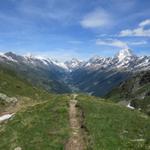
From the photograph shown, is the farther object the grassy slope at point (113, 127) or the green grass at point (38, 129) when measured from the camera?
the green grass at point (38, 129)

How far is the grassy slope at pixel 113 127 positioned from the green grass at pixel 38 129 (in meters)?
3.84

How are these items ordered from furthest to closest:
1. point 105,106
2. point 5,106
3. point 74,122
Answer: point 5,106 → point 105,106 → point 74,122

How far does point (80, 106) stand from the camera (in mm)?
54531

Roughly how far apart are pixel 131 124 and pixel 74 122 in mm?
9038

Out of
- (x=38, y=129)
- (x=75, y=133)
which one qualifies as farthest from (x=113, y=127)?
(x=38, y=129)

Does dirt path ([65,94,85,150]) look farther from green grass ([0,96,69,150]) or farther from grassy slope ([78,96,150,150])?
grassy slope ([78,96,150,150])

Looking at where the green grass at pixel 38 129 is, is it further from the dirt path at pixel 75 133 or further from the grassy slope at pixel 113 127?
the grassy slope at pixel 113 127

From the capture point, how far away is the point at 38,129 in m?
44.4

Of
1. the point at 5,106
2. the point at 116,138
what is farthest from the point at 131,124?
the point at 5,106

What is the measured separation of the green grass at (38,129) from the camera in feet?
130

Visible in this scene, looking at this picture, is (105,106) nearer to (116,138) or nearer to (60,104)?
→ (60,104)

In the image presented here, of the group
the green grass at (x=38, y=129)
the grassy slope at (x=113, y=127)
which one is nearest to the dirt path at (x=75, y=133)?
the green grass at (x=38, y=129)

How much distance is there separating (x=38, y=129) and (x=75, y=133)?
19.7 ft

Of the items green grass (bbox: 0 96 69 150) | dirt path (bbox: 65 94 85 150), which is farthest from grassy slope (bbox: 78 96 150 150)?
green grass (bbox: 0 96 69 150)
